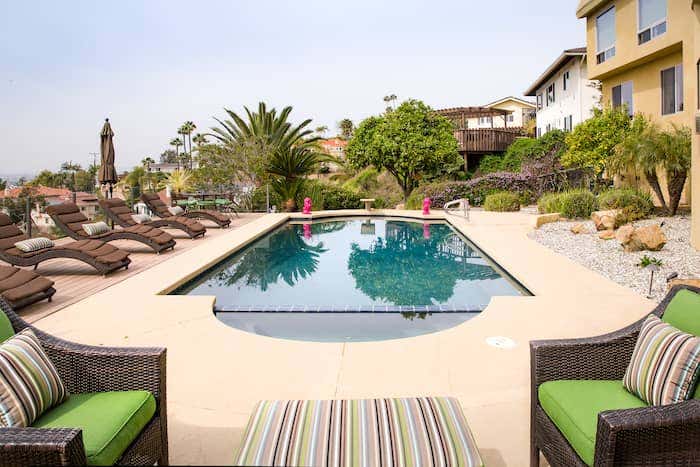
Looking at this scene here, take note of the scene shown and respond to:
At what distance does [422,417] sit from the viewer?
2.42 metres

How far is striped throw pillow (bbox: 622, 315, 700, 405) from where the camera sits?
2402mm

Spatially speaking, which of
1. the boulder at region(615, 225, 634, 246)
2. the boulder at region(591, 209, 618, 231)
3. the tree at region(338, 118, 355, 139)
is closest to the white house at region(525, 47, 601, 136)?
the boulder at region(591, 209, 618, 231)

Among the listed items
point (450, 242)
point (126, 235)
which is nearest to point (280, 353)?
point (126, 235)

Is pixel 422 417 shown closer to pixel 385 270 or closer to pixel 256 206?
pixel 385 270

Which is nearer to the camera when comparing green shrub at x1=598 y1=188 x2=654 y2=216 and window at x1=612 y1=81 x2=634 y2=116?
green shrub at x1=598 y1=188 x2=654 y2=216

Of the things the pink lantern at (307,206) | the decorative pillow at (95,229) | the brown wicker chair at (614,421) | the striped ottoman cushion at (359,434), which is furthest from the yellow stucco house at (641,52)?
the decorative pillow at (95,229)

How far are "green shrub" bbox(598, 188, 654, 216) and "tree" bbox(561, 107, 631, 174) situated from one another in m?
3.03

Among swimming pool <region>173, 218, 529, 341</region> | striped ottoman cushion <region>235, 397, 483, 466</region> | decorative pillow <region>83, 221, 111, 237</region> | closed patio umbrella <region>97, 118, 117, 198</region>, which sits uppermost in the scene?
closed patio umbrella <region>97, 118, 117, 198</region>

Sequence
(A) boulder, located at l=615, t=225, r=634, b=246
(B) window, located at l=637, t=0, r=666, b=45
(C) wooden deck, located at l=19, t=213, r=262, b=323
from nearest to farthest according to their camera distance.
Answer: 1. (C) wooden deck, located at l=19, t=213, r=262, b=323
2. (A) boulder, located at l=615, t=225, r=634, b=246
3. (B) window, located at l=637, t=0, r=666, b=45

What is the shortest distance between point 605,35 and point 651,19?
2.49 metres

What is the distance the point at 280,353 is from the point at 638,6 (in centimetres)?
1587

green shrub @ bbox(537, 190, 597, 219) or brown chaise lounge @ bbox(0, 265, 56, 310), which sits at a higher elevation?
green shrub @ bbox(537, 190, 597, 219)

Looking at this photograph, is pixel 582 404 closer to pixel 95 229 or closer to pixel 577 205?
pixel 95 229

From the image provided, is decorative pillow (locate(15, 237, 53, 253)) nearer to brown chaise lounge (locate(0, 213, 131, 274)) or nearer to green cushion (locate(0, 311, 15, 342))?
brown chaise lounge (locate(0, 213, 131, 274))
